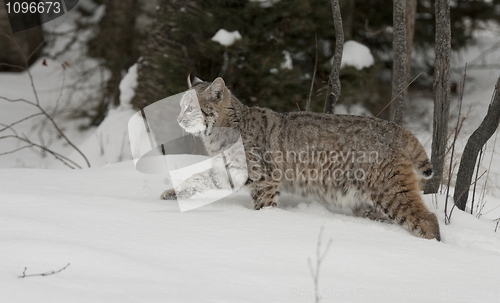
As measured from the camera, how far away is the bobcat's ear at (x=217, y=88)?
367cm

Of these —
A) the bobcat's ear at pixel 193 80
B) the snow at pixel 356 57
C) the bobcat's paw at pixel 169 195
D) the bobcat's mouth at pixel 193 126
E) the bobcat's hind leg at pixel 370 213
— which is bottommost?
the bobcat's hind leg at pixel 370 213

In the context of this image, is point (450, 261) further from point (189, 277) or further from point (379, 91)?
point (379, 91)

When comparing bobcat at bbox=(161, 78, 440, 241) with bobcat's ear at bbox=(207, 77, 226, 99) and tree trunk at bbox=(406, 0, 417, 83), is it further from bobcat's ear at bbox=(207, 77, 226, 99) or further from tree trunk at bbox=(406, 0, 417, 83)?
tree trunk at bbox=(406, 0, 417, 83)

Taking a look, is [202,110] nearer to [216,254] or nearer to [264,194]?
[264,194]

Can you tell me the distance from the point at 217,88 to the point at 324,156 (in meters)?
1.02

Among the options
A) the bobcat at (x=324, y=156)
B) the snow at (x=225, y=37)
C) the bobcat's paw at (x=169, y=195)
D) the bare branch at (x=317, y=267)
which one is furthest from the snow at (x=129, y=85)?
the bare branch at (x=317, y=267)

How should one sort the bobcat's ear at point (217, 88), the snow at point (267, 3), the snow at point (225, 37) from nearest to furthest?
the bobcat's ear at point (217, 88) → the snow at point (225, 37) → the snow at point (267, 3)

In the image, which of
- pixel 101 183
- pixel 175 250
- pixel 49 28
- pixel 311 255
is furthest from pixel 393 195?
pixel 49 28

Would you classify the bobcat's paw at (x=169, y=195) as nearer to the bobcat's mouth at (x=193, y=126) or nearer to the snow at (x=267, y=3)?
the bobcat's mouth at (x=193, y=126)

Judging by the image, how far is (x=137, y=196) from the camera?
11.5 ft

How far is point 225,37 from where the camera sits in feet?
20.9

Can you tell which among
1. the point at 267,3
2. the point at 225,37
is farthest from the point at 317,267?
the point at 267,3

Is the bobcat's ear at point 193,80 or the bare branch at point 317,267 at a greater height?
the bobcat's ear at point 193,80

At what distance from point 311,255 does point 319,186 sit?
1195 millimetres
